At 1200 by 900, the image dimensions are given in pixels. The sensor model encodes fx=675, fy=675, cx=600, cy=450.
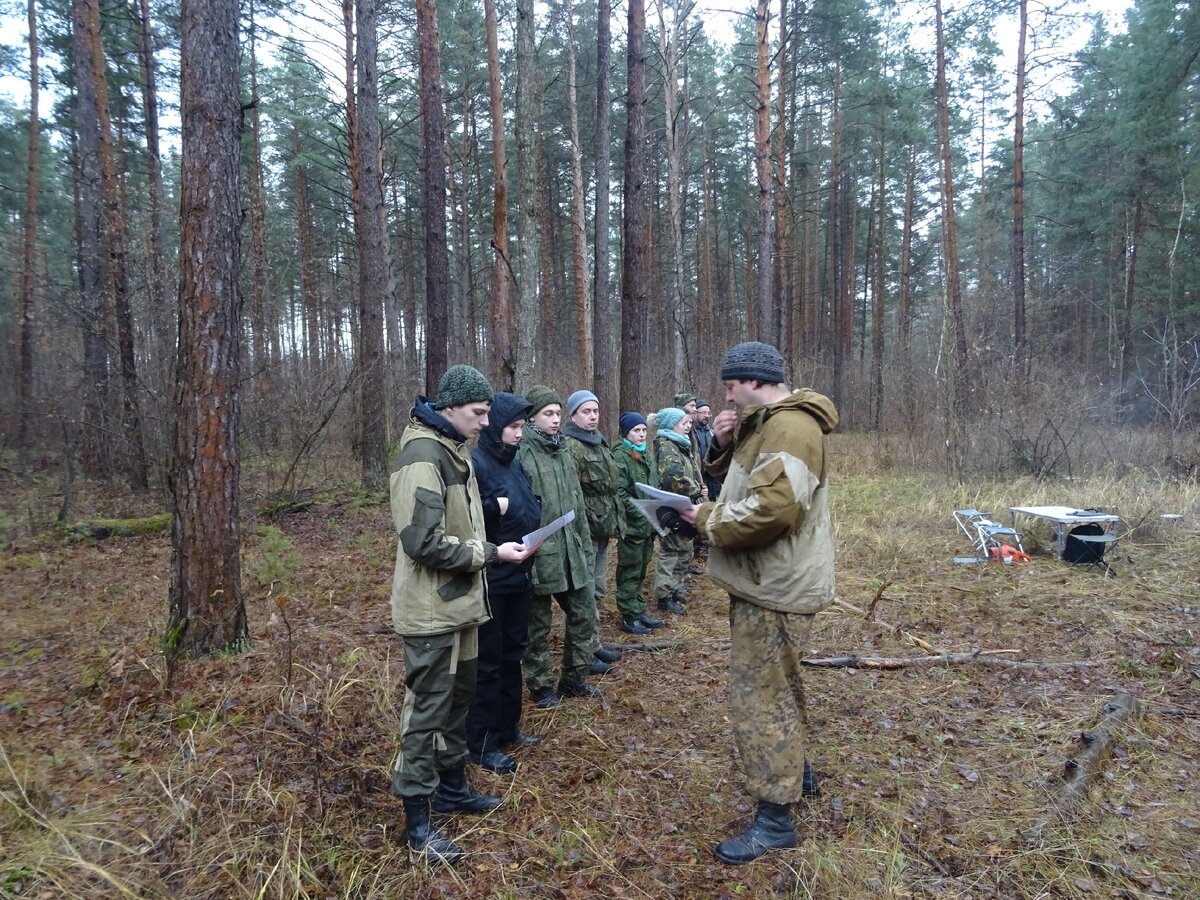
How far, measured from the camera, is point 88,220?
12.9m

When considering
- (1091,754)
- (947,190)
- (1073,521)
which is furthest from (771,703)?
(947,190)

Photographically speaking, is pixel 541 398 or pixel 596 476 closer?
pixel 541 398

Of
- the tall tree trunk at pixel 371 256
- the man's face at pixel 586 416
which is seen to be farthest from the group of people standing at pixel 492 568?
the tall tree trunk at pixel 371 256

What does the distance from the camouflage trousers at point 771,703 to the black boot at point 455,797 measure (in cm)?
135

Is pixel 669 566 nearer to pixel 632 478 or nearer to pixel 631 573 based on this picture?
pixel 631 573

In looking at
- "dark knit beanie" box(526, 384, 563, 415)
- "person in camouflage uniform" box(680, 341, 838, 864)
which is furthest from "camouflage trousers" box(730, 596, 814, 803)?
"dark knit beanie" box(526, 384, 563, 415)

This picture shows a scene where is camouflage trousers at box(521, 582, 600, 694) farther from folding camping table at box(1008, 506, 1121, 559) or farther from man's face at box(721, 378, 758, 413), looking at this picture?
folding camping table at box(1008, 506, 1121, 559)

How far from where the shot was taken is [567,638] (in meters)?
4.74

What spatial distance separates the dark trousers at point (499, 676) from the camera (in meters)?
3.77

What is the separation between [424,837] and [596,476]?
9.78 feet

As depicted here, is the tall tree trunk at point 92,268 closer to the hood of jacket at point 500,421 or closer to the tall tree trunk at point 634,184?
the tall tree trunk at point 634,184

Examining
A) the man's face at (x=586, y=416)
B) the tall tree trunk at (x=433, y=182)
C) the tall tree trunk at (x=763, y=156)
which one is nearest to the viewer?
the man's face at (x=586, y=416)

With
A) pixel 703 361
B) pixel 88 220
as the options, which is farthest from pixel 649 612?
pixel 703 361

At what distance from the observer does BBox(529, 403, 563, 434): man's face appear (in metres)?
4.52
